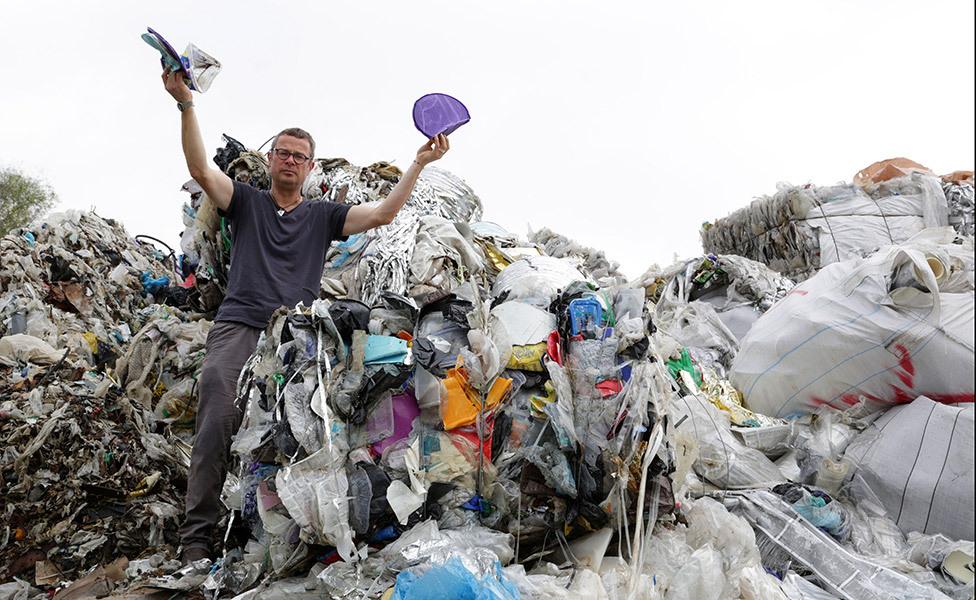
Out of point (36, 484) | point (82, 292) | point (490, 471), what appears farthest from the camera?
point (82, 292)

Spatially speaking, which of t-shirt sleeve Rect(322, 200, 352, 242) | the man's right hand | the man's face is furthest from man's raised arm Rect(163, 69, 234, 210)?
t-shirt sleeve Rect(322, 200, 352, 242)

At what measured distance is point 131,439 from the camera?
275 centimetres

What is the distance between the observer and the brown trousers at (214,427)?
7.20ft

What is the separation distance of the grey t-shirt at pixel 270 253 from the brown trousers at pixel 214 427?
0.23 ft

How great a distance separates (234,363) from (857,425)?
198 cm

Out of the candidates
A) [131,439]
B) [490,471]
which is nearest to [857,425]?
[490,471]

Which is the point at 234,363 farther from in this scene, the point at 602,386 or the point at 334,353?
the point at 602,386

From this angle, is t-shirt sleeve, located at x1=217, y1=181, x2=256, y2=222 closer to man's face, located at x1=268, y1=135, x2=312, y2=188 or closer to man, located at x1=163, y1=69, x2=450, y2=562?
man, located at x1=163, y1=69, x2=450, y2=562

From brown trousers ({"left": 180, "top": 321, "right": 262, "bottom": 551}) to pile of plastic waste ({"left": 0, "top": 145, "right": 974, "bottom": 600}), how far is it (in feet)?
0.25

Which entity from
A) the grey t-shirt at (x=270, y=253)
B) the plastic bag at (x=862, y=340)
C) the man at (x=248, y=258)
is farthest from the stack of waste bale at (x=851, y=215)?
the grey t-shirt at (x=270, y=253)

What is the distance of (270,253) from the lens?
2.46 metres

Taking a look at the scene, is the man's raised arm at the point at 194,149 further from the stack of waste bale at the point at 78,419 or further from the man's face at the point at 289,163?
the stack of waste bale at the point at 78,419

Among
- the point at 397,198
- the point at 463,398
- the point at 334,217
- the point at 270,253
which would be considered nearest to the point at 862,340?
the point at 463,398

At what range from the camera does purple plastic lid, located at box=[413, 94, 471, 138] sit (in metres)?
2.26
